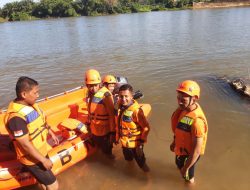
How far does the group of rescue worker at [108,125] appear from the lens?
2758mm

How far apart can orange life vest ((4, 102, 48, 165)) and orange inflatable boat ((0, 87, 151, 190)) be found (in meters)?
0.65

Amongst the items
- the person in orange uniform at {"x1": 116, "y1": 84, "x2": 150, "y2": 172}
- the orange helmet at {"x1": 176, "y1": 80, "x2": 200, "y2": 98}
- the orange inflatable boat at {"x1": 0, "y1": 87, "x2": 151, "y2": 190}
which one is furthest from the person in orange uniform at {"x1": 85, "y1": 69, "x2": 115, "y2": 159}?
the orange helmet at {"x1": 176, "y1": 80, "x2": 200, "y2": 98}

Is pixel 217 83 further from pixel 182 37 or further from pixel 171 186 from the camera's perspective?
pixel 182 37

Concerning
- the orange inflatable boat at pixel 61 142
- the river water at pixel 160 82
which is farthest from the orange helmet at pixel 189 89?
the orange inflatable boat at pixel 61 142

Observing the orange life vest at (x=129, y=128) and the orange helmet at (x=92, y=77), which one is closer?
the orange life vest at (x=129, y=128)

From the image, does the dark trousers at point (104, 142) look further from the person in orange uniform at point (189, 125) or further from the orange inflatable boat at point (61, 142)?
the person in orange uniform at point (189, 125)

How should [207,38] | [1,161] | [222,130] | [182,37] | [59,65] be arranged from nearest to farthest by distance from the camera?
[1,161] < [222,130] < [59,65] < [207,38] < [182,37]

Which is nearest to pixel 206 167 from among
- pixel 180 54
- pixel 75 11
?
pixel 180 54

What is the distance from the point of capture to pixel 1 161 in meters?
3.73

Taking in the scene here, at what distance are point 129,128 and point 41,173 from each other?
1.15 metres

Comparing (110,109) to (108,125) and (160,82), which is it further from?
(160,82)

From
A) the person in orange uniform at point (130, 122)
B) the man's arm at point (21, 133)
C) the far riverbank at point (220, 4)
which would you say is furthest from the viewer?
the far riverbank at point (220, 4)

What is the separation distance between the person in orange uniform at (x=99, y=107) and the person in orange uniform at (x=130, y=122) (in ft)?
0.95

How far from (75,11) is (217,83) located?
4841 centimetres
